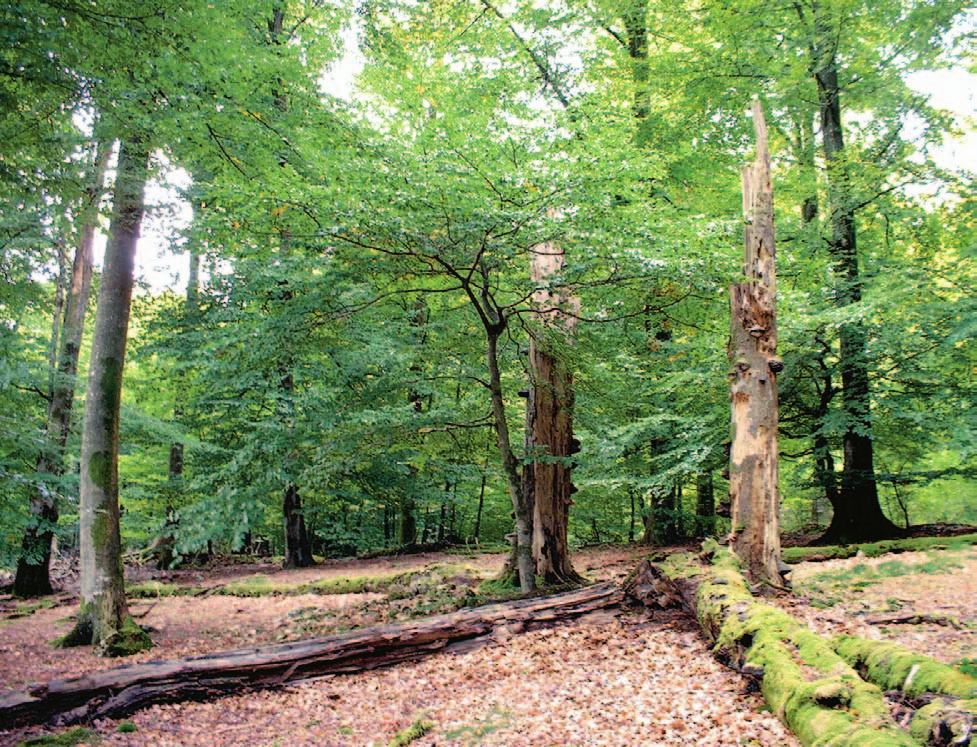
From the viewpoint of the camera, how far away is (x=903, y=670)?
3375mm

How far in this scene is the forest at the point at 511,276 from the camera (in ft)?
18.7

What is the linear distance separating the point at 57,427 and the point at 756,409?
11491mm

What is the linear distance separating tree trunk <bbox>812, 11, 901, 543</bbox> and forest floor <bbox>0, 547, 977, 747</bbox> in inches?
73.7

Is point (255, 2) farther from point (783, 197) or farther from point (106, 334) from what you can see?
point (783, 197)

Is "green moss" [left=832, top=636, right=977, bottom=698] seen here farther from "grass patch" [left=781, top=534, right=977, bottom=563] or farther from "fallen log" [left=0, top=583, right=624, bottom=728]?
"grass patch" [left=781, top=534, right=977, bottom=563]

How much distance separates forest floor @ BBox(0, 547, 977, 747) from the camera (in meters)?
4.04

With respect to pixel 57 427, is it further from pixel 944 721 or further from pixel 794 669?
pixel 944 721

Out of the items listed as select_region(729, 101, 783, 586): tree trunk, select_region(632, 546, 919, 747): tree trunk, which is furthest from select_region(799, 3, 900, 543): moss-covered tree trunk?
select_region(632, 546, 919, 747): tree trunk

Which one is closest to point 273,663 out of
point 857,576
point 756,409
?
point 756,409

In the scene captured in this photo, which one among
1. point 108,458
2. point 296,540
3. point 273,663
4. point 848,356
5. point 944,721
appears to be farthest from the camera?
point 296,540

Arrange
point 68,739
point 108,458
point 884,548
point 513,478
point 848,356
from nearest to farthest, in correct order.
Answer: point 68,739
point 108,458
point 513,478
point 884,548
point 848,356

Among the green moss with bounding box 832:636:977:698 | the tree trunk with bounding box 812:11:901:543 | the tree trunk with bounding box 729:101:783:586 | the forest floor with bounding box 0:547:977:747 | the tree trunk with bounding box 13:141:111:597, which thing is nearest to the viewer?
the green moss with bounding box 832:636:977:698

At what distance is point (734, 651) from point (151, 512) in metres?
16.3

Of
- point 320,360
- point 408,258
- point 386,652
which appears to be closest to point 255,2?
point 408,258
